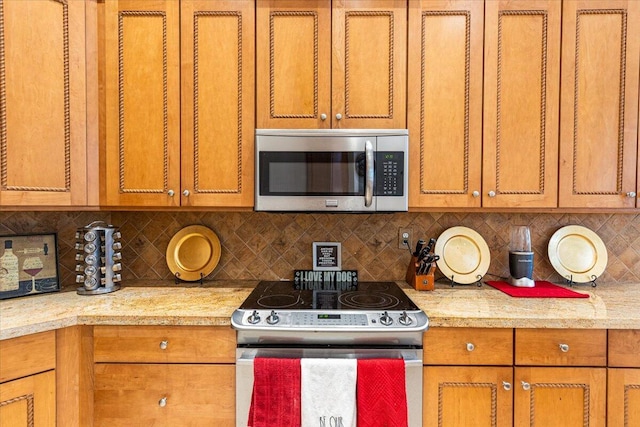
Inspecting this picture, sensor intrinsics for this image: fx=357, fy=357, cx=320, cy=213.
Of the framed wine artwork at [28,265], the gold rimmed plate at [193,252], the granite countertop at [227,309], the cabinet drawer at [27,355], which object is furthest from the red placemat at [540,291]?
the framed wine artwork at [28,265]

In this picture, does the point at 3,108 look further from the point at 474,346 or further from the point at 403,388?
the point at 474,346

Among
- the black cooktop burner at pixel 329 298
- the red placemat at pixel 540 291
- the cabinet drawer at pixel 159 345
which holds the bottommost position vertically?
the cabinet drawer at pixel 159 345

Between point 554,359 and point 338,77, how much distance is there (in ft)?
4.76

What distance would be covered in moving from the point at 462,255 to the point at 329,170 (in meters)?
0.89

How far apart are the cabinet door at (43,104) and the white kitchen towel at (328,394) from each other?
1252mm

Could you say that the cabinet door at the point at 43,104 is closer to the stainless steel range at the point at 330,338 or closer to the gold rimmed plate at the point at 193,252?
the gold rimmed plate at the point at 193,252

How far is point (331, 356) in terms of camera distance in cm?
136

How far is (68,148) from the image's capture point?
5.08 feet

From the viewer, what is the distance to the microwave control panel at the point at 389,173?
160cm

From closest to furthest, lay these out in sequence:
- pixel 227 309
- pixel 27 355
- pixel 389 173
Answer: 1. pixel 27 355
2. pixel 227 309
3. pixel 389 173

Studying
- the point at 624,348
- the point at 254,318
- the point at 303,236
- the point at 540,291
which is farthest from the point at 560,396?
the point at 303,236

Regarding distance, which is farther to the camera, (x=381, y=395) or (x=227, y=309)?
(x=227, y=309)

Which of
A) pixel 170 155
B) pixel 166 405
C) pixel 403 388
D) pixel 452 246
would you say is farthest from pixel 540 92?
pixel 166 405

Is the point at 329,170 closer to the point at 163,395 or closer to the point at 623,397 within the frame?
the point at 163,395
